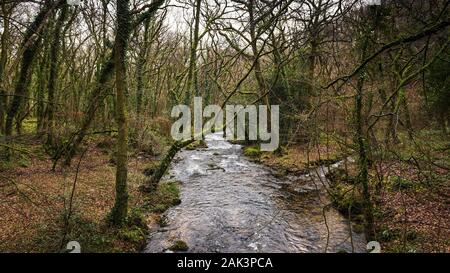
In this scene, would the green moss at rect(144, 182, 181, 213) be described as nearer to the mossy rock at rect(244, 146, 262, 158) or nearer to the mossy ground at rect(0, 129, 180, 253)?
the mossy ground at rect(0, 129, 180, 253)

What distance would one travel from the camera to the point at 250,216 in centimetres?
1083

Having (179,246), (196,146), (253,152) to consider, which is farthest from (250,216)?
(196,146)

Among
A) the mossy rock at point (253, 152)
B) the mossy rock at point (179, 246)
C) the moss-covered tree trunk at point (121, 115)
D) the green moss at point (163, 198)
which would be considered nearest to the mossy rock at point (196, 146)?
the mossy rock at point (253, 152)

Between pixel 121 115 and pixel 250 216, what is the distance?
16.8 feet

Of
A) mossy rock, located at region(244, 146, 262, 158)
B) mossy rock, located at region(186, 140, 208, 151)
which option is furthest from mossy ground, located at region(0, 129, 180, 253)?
mossy rock, located at region(186, 140, 208, 151)

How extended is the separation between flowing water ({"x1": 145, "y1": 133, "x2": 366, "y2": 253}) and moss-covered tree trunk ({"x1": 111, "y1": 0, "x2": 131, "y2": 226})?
1217 mm

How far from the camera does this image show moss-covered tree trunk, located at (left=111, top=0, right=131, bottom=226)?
8.55 metres

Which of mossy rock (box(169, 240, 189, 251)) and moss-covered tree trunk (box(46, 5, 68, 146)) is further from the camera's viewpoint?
moss-covered tree trunk (box(46, 5, 68, 146))

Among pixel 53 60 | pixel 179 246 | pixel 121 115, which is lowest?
pixel 179 246

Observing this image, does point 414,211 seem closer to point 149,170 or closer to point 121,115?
point 121,115

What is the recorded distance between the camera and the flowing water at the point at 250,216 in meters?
8.78

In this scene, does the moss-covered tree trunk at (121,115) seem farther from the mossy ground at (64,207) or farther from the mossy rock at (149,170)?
the mossy rock at (149,170)
